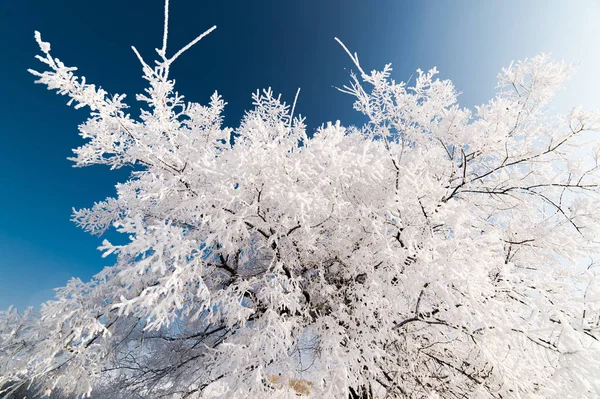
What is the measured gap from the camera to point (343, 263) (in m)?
4.21

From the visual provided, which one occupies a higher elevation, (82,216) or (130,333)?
(82,216)

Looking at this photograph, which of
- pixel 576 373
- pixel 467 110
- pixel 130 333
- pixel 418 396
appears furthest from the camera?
pixel 467 110

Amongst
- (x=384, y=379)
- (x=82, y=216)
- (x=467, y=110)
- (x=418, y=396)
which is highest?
(x=467, y=110)

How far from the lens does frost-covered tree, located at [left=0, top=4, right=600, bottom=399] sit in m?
2.89

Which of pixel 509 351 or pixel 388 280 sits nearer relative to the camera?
pixel 509 351

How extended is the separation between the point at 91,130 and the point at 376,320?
15.9 feet

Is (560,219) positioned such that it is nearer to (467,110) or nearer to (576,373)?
(467,110)

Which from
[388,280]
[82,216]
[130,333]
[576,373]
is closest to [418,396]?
[388,280]

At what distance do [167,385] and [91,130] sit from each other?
494cm

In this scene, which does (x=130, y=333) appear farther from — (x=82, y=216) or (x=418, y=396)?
(x=418, y=396)

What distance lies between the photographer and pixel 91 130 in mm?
3930

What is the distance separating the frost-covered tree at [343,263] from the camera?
9.47 feet

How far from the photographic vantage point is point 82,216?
519cm

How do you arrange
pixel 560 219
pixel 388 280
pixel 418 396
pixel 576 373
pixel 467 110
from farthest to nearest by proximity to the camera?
1. pixel 467 110
2. pixel 560 219
3. pixel 418 396
4. pixel 388 280
5. pixel 576 373
